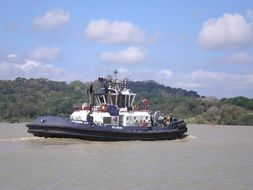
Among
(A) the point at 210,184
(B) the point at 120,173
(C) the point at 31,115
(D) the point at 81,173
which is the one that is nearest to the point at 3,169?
(D) the point at 81,173

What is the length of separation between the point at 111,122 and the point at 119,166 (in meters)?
12.0

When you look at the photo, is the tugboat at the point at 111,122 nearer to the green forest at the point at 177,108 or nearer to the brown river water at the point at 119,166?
the brown river water at the point at 119,166

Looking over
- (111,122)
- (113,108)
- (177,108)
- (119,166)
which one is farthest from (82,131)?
(177,108)

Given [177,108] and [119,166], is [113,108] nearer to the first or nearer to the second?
[119,166]

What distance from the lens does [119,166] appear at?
24344mm

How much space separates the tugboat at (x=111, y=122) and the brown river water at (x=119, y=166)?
2.27 ft

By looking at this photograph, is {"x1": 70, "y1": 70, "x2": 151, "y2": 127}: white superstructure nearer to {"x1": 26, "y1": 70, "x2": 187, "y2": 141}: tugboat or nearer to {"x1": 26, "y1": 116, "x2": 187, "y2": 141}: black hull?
{"x1": 26, "y1": 70, "x2": 187, "y2": 141}: tugboat

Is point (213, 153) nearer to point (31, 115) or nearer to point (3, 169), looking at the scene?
point (3, 169)

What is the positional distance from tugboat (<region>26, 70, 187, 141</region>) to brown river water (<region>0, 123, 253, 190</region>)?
69 cm

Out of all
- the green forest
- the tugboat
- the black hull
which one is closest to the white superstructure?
the tugboat

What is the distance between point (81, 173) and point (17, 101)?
12013 centimetres

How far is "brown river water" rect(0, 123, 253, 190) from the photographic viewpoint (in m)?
19.5

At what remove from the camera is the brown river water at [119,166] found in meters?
19.5

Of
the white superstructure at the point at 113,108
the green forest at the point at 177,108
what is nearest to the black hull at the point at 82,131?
the white superstructure at the point at 113,108
